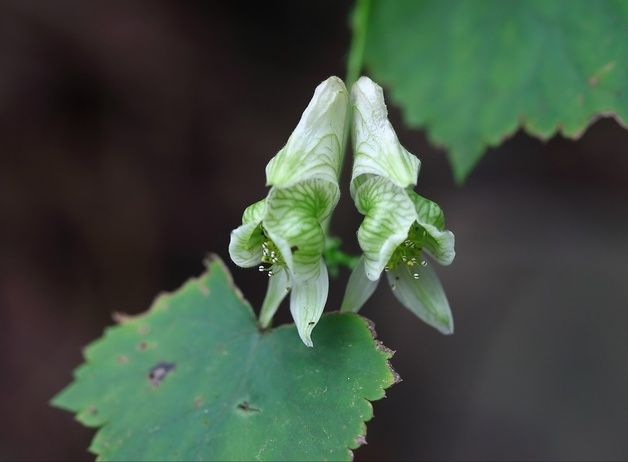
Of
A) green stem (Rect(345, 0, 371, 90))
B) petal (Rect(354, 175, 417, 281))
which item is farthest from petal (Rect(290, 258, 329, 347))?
green stem (Rect(345, 0, 371, 90))

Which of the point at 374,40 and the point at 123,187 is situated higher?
the point at 374,40

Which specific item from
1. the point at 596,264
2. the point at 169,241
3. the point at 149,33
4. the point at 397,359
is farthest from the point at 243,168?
the point at 596,264

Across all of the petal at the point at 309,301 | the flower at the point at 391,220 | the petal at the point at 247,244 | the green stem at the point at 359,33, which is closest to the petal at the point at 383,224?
the flower at the point at 391,220

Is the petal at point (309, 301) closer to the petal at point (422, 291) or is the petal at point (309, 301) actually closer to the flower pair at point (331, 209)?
the flower pair at point (331, 209)

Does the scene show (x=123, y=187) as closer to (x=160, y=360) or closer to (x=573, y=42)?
(x=160, y=360)

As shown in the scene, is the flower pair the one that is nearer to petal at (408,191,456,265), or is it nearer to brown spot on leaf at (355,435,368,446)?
petal at (408,191,456,265)

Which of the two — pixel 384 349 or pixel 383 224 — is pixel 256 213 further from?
pixel 384 349
